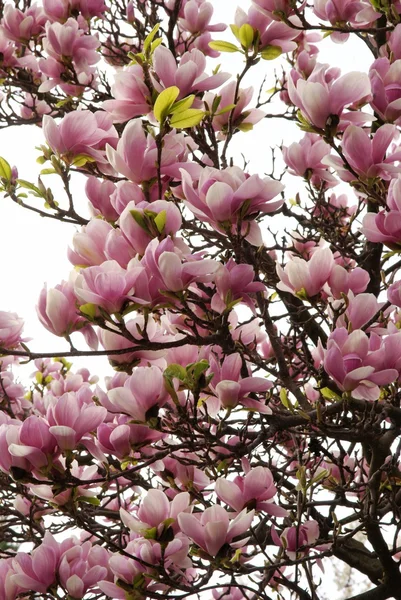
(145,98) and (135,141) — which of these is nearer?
(135,141)

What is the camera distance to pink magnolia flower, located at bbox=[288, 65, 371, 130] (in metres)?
1.15

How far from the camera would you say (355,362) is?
1041mm

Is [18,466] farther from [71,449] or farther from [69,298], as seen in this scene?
[69,298]

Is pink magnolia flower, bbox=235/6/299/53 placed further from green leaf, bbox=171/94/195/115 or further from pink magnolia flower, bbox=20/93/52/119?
pink magnolia flower, bbox=20/93/52/119

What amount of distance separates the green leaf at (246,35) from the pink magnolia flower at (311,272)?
0.57 m

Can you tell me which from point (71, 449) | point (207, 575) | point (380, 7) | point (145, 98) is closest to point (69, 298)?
point (71, 449)

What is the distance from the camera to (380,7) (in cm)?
144

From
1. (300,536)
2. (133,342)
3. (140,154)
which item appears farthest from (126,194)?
(300,536)

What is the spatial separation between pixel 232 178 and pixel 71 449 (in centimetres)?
61

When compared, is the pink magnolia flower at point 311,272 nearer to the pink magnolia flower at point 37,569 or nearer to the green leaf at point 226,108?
the green leaf at point 226,108

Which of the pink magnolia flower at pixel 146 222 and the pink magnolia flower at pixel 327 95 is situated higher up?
the pink magnolia flower at pixel 327 95

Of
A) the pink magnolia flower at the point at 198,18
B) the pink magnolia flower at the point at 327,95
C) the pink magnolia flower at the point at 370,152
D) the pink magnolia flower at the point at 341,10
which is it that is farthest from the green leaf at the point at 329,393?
the pink magnolia flower at the point at 198,18

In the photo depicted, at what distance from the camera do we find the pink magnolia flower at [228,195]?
102 cm

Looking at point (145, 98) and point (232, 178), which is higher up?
point (145, 98)
